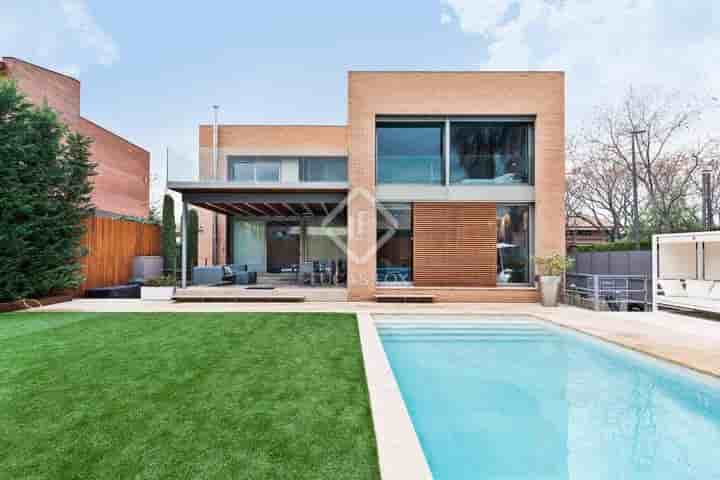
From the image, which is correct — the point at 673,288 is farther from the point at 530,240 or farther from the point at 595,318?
the point at 530,240

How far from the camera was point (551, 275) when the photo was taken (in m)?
10.7

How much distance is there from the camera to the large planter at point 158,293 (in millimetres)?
11241

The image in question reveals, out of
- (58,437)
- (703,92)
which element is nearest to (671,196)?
(703,92)

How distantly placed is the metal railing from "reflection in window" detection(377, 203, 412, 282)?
485 cm

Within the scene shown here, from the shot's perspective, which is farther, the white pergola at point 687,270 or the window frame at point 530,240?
the window frame at point 530,240

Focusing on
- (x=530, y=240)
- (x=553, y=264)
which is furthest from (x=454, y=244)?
(x=553, y=264)

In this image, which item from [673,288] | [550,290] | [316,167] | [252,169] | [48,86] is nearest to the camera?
[673,288]

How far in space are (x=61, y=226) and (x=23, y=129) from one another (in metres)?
2.59

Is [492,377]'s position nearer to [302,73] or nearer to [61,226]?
[61,226]

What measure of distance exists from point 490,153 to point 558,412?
9.07m


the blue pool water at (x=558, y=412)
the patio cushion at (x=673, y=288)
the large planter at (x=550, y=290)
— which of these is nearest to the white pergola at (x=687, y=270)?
the patio cushion at (x=673, y=288)

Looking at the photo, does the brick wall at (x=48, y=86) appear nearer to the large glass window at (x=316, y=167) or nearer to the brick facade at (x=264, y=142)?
the brick facade at (x=264, y=142)

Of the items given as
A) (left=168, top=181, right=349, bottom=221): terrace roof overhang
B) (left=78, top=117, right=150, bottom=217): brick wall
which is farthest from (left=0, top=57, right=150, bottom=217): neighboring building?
(left=168, top=181, right=349, bottom=221): terrace roof overhang

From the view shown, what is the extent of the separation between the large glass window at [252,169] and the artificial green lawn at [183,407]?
763 centimetres
